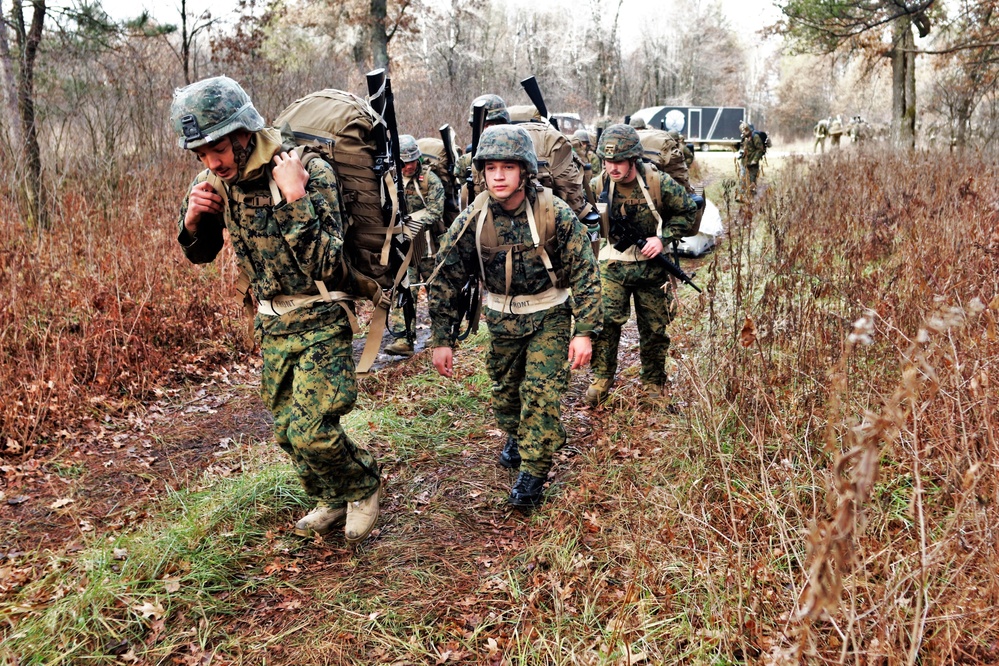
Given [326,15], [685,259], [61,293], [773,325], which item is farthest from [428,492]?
[326,15]

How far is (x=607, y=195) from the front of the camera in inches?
217

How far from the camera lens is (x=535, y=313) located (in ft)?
13.0

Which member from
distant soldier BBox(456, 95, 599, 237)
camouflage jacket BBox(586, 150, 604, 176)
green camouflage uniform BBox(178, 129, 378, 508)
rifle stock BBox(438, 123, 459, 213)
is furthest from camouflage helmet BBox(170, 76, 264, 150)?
camouflage jacket BBox(586, 150, 604, 176)

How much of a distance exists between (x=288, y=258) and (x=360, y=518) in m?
1.41

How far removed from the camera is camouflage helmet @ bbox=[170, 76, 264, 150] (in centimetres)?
287

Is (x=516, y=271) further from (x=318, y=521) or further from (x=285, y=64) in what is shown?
(x=285, y=64)

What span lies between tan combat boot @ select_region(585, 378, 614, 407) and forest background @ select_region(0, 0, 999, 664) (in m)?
0.20

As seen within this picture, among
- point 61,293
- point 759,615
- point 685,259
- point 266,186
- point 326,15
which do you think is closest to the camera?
point 759,615

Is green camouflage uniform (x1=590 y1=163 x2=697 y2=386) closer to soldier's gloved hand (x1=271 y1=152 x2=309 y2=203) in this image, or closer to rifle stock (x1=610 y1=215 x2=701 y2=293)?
rifle stock (x1=610 y1=215 x2=701 y2=293)

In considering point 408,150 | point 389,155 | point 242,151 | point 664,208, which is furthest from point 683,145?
point 242,151

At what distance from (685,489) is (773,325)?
1.22 metres

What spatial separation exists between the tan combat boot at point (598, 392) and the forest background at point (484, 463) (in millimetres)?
197

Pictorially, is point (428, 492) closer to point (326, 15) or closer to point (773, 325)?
point (773, 325)

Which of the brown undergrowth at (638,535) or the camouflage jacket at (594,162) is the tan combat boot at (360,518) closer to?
the brown undergrowth at (638,535)
